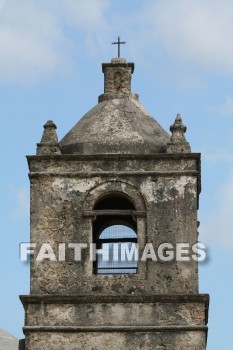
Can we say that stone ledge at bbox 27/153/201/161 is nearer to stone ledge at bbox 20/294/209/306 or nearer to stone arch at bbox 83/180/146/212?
stone arch at bbox 83/180/146/212

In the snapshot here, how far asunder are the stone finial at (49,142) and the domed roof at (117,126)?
0.88 feet

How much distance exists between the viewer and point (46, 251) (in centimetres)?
2639

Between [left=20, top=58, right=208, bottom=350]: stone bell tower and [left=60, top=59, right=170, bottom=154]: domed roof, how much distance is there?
0.02m

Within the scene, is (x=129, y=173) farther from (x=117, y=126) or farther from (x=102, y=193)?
(x=117, y=126)

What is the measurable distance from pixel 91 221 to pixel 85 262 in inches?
28.8

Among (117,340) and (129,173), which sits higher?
(129,173)

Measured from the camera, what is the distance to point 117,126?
2758cm

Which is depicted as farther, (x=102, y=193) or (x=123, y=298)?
(x=102, y=193)

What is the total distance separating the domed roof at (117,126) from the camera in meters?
27.2

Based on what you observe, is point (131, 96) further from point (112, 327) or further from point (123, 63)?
point (112, 327)
